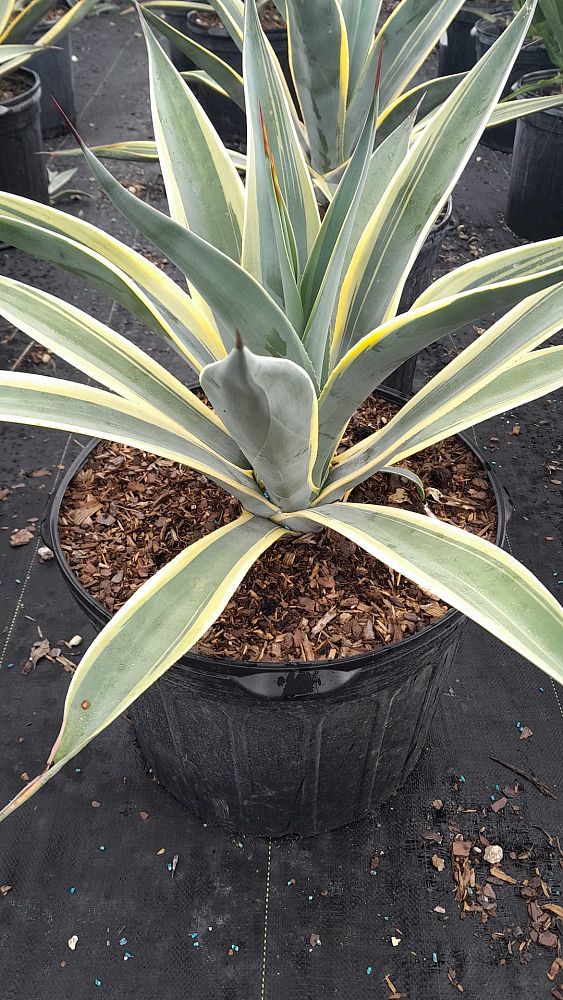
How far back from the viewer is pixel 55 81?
311 cm

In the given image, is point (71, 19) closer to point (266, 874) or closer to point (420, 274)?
point (420, 274)

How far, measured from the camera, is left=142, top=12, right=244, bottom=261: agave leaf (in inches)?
37.1

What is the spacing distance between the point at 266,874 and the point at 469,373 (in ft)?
2.52

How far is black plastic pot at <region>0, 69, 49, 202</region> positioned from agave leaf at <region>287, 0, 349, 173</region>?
3.53 feet

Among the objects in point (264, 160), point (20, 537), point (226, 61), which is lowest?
point (20, 537)

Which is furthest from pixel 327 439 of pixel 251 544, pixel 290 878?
pixel 290 878

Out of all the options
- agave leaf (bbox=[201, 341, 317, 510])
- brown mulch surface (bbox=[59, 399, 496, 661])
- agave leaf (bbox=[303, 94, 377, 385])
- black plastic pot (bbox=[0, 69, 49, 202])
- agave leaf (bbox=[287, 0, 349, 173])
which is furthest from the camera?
black plastic pot (bbox=[0, 69, 49, 202])

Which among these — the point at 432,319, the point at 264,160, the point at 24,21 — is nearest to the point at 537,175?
the point at 24,21

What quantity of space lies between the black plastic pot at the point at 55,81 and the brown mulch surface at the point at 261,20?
0.51 m

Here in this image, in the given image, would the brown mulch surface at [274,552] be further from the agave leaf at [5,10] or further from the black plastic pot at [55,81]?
the black plastic pot at [55,81]

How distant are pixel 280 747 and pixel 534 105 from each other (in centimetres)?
151

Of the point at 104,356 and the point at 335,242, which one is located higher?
the point at 335,242

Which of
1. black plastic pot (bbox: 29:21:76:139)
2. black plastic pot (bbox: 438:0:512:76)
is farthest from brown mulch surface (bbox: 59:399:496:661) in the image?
black plastic pot (bbox: 438:0:512:76)

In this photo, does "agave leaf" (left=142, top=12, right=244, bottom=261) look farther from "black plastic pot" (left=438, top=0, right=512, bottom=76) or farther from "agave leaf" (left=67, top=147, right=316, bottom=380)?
"black plastic pot" (left=438, top=0, right=512, bottom=76)
